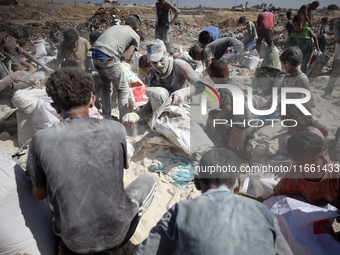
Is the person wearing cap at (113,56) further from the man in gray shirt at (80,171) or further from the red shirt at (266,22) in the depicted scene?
the red shirt at (266,22)

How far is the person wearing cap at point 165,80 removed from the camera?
2852mm

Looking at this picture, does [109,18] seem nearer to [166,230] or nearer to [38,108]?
[38,108]

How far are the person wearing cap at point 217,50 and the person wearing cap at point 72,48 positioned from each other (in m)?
2.03

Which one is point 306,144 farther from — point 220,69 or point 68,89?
point 68,89

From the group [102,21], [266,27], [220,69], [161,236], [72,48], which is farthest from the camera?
[102,21]

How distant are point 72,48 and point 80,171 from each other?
3.52 m

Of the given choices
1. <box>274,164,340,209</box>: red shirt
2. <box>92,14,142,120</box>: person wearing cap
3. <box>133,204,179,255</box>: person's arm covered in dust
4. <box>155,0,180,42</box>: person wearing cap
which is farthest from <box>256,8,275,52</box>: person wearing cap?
<box>133,204,179,255</box>: person's arm covered in dust

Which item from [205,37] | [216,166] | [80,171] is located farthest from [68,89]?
[205,37]

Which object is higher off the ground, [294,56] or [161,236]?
[294,56]

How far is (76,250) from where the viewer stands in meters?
1.44

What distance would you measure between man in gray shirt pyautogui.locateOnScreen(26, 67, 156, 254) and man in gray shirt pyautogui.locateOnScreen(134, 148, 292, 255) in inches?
13.1

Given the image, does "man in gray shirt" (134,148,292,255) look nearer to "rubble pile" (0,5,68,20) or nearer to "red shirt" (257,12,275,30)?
"red shirt" (257,12,275,30)

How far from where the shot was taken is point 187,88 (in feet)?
9.49

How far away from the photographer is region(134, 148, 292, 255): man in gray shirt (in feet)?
3.41
